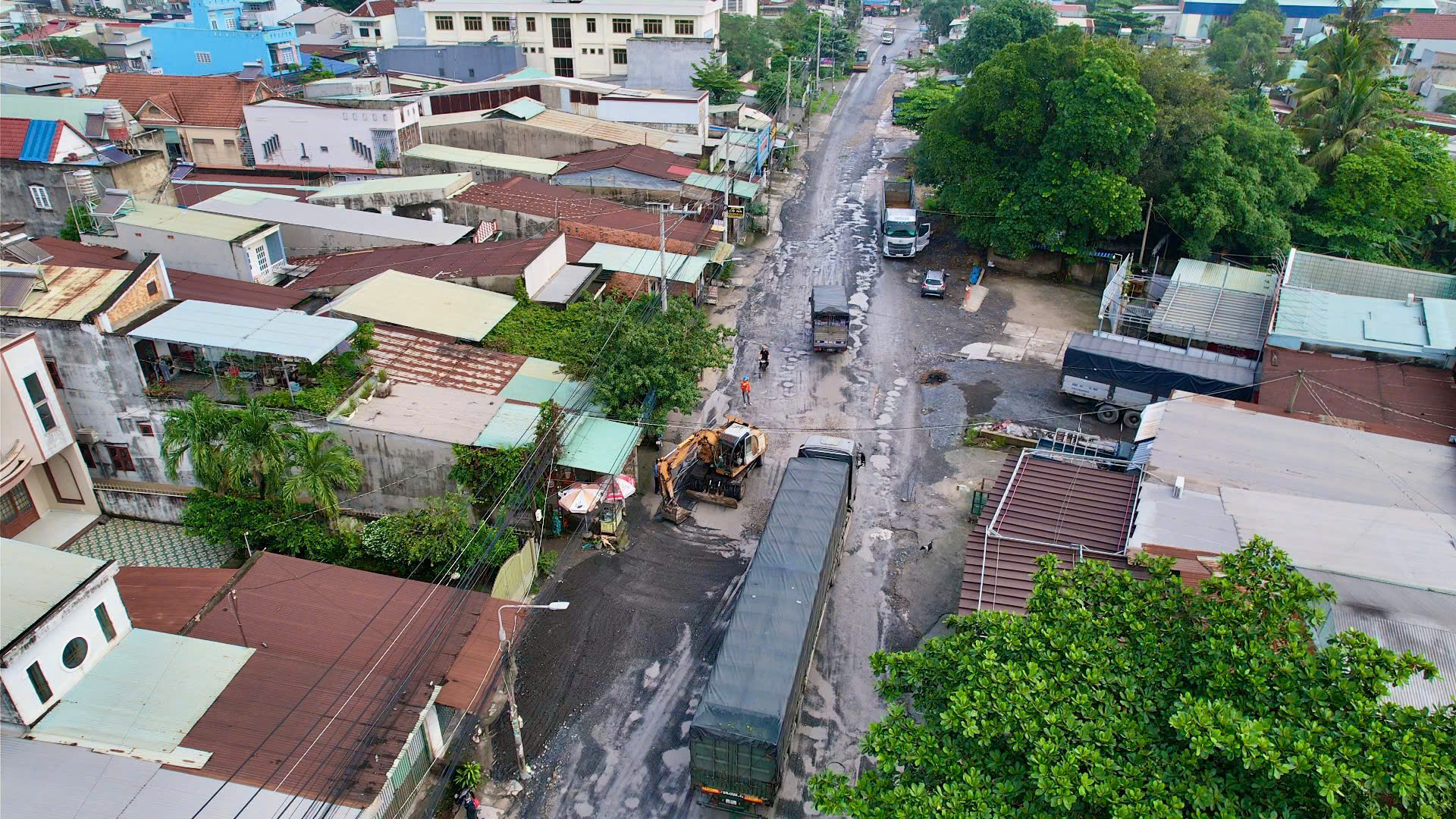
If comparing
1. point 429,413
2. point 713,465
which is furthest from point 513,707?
point 713,465

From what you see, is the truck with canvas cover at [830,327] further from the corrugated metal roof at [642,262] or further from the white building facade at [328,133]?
the white building facade at [328,133]

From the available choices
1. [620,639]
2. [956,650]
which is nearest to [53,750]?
[620,639]

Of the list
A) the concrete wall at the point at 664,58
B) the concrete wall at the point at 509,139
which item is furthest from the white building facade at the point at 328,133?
the concrete wall at the point at 664,58

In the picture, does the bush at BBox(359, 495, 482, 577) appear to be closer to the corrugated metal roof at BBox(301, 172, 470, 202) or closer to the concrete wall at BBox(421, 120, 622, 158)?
the corrugated metal roof at BBox(301, 172, 470, 202)

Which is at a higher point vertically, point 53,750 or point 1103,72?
point 1103,72

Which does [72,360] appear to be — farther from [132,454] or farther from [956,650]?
[956,650]

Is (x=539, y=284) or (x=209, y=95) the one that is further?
(x=209, y=95)
